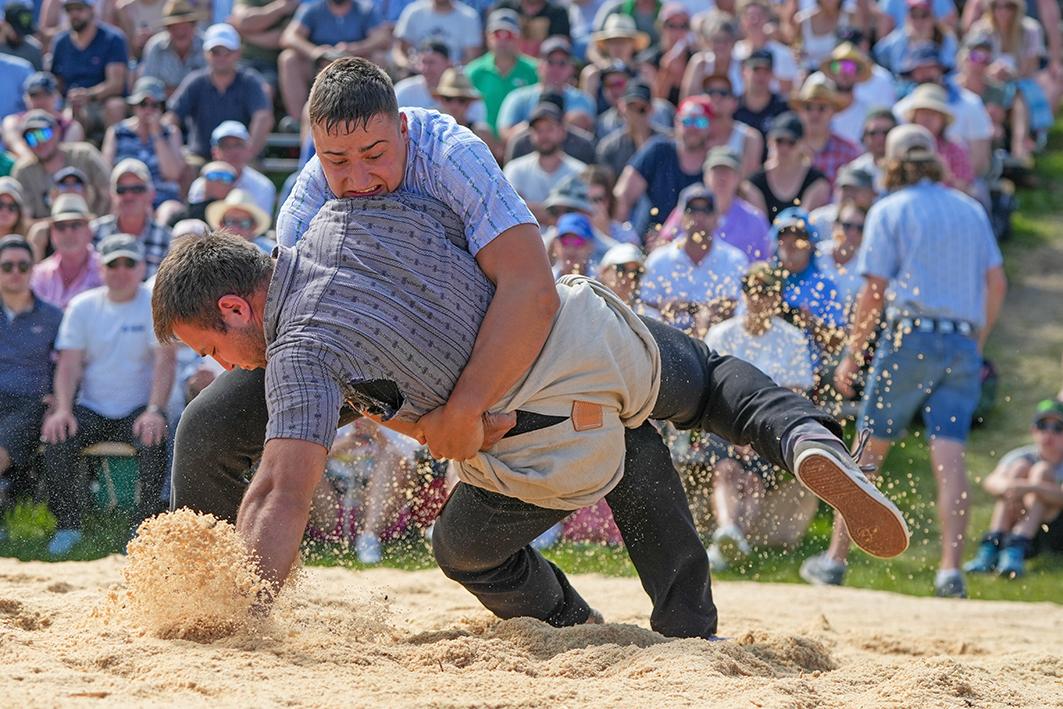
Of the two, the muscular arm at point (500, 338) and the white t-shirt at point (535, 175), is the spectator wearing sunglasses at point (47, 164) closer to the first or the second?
the white t-shirt at point (535, 175)

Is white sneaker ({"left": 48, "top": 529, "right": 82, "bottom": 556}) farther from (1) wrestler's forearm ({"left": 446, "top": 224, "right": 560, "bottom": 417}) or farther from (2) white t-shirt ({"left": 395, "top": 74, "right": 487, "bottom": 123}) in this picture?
(2) white t-shirt ({"left": 395, "top": 74, "right": 487, "bottom": 123})

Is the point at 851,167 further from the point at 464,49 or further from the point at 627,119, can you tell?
Result: the point at 464,49

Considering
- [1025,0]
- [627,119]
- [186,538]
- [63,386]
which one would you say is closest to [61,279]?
[63,386]

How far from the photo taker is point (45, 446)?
24.8ft

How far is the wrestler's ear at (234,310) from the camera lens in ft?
12.2

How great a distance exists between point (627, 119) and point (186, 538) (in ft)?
22.2

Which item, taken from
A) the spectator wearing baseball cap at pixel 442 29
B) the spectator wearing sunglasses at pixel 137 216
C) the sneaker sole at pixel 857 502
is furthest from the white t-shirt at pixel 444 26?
the sneaker sole at pixel 857 502

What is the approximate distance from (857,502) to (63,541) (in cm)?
445

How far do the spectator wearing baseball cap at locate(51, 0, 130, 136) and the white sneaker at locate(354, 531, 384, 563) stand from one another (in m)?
5.05

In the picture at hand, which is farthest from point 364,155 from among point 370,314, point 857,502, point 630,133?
point 630,133

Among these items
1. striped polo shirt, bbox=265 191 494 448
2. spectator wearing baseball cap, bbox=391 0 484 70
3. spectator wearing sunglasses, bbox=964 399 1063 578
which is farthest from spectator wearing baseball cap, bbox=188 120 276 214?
striped polo shirt, bbox=265 191 494 448

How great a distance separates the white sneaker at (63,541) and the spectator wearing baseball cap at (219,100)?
3.87 m

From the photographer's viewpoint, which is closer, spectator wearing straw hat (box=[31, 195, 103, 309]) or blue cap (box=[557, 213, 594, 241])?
blue cap (box=[557, 213, 594, 241])

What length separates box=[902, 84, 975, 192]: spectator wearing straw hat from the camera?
30.6 feet
